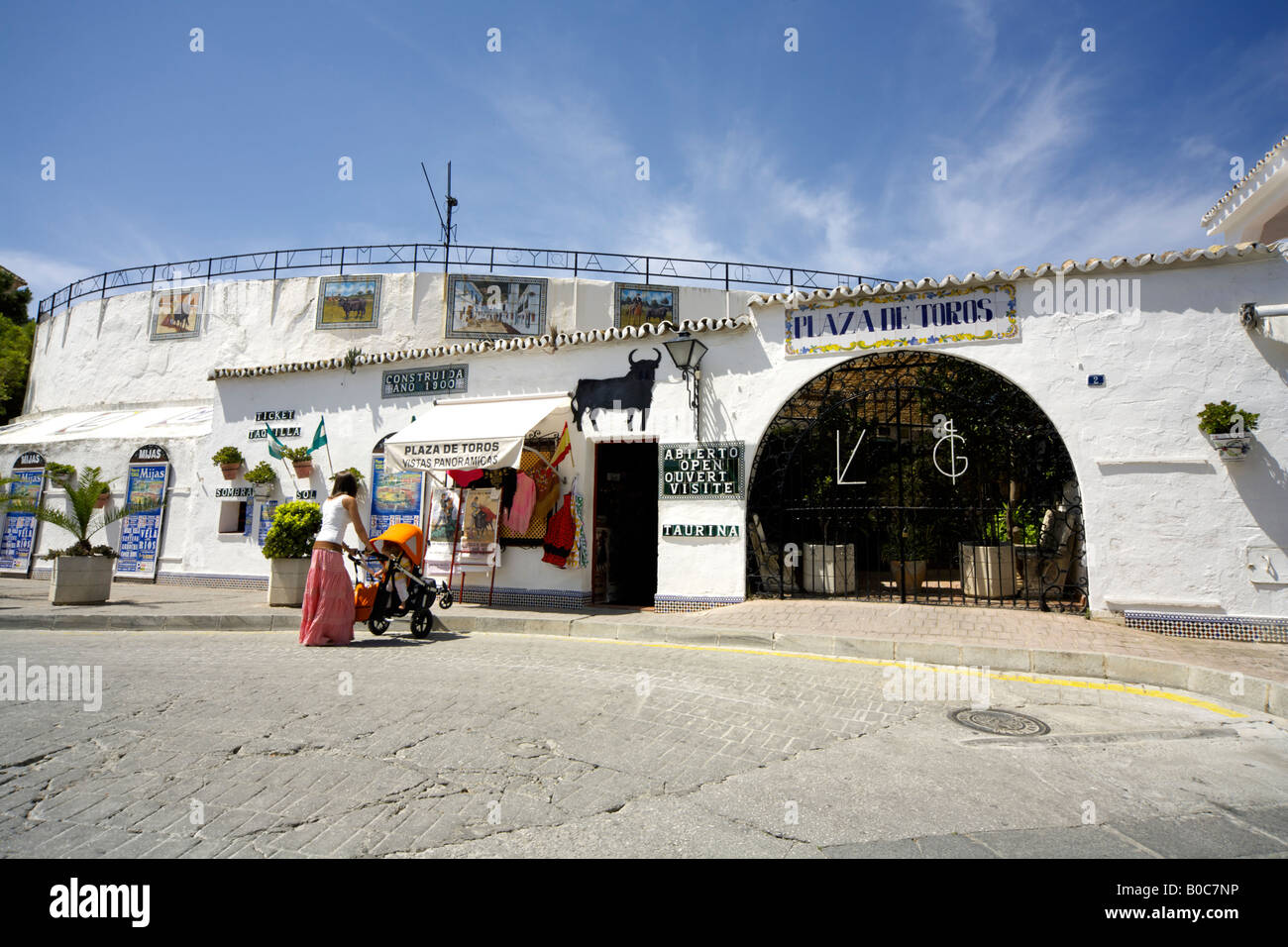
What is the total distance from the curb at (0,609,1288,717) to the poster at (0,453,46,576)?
9.48 meters

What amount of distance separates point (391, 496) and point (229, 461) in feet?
13.5

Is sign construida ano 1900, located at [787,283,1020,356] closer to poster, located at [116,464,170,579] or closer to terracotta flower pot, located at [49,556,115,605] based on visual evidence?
terracotta flower pot, located at [49,556,115,605]

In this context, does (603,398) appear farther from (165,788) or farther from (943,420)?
(165,788)

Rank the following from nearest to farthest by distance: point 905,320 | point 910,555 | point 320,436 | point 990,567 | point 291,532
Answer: point 905,320 → point 990,567 → point 291,532 → point 910,555 → point 320,436

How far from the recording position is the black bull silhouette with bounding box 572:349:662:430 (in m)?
11.1

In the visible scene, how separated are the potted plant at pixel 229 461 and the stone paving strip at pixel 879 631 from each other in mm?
3271

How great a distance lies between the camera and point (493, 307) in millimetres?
21828

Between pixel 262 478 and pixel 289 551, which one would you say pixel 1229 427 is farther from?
pixel 262 478

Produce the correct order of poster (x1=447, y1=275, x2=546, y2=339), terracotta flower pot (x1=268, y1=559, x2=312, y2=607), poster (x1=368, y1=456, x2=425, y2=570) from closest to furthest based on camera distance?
terracotta flower pot (x1=268, y1=559, x2=312, y2=607)
poster (x1=368, y1=456, x2=425, y2=570)
poster (x1=447, y1=275, x2=546, y2=339)

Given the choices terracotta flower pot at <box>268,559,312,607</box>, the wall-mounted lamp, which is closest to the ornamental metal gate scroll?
the wall-mounted lamp

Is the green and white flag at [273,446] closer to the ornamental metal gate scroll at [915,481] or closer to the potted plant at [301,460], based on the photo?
the potted plant at [301,460]

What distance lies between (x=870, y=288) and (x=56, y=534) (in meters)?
19.2
